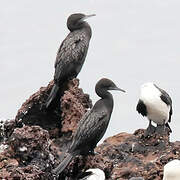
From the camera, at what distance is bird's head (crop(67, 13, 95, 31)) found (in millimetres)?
21891

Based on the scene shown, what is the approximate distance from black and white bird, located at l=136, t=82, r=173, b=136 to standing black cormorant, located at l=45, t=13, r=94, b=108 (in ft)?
5.47

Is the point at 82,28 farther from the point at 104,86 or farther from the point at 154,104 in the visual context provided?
the point at 104,86

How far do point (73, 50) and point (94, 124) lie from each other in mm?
3425

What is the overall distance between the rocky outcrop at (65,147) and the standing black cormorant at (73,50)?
67 centimetres

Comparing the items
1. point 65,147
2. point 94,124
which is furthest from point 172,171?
point 65,147

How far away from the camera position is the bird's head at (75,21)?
71.8 ft

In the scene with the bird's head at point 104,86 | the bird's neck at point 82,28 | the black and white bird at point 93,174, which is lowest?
the black and white bird at point 93,174

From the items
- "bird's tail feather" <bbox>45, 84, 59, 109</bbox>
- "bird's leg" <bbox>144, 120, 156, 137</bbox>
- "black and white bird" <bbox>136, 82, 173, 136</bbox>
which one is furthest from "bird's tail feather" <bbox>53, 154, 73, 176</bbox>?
"black and white bird" <bbox>136, 82, 173, 136</bbox>

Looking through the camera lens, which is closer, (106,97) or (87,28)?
(106,97)

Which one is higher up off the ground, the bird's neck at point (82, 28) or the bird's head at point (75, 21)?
the bird's head at point (75, 21)

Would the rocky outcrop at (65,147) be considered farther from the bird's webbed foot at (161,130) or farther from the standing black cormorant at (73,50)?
the standing black cormorant at (73,50)

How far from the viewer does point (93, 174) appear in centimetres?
1633

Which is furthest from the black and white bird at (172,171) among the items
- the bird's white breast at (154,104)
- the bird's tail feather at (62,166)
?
the bird's white breast at (154,104)

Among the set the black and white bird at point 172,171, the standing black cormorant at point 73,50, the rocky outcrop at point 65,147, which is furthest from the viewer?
the standing black cormorant at point 73,50
